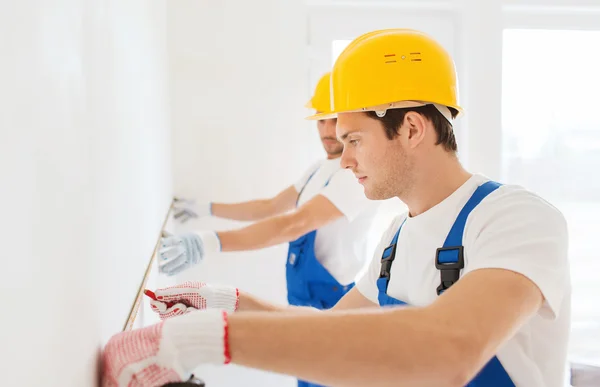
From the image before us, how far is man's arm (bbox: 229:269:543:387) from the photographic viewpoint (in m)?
0.74

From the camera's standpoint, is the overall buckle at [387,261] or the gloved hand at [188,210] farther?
the gloved hand at [188,210]

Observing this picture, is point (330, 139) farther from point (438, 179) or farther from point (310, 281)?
point (438, 179)

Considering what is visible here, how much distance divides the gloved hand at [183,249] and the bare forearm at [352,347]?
1278 millimetres

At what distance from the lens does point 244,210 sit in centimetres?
300

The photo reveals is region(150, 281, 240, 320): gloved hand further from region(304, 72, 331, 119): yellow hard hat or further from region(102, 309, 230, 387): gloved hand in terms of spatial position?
region(304, 72, 331, 119): yellow hard hat

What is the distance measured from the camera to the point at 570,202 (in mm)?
3531

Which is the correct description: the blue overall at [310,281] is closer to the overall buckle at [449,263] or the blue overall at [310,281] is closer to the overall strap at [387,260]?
the overall strap at [387,260]

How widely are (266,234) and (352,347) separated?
1549 millimetres

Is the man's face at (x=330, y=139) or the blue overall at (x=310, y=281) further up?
the man's face at (x=330, y=139)

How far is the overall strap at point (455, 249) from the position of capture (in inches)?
45.4

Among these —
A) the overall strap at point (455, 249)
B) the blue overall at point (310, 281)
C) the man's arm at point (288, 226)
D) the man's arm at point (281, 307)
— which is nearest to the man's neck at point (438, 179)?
the overall strap at point (455, 249)

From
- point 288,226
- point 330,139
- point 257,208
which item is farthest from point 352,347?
point 257,208

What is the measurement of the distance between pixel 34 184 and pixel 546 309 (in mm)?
884

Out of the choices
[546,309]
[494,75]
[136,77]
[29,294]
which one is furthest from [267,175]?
[29,294]
